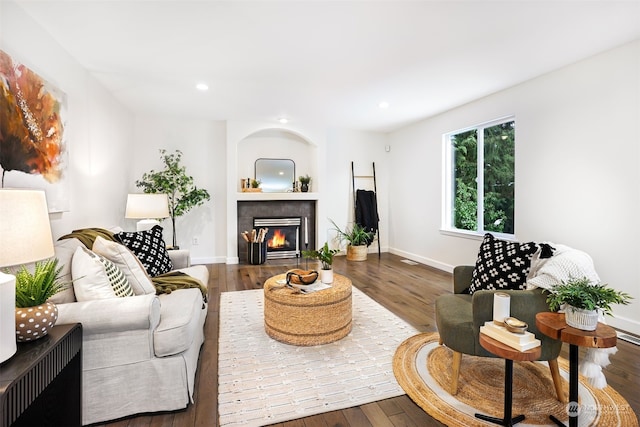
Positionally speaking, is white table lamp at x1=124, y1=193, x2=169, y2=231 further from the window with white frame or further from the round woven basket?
the window with white frame

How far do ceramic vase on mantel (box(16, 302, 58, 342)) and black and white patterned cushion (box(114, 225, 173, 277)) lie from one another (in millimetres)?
1301

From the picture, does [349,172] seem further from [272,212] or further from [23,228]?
[23,228]

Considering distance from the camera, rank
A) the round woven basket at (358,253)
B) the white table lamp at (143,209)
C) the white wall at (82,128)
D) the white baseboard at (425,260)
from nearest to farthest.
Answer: the white wall at (82,128) → the white table lamp at (143,209) → the white baseboard at (425,260) → the round woven basket at (358,253)

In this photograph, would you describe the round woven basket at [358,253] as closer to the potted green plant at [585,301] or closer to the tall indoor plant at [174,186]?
the tall indoor plant at [174,186]

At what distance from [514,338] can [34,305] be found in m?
2.19

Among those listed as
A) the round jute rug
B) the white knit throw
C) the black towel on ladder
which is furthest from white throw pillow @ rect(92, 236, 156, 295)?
the black towel on ladder

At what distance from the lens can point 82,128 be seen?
3.11 m

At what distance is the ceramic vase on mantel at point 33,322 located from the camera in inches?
51.9

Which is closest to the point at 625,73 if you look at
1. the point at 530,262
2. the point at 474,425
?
the point at 530,262

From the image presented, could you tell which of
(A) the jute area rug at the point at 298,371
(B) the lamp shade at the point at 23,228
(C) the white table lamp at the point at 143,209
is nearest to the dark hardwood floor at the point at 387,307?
(A) the jute area rug at the point at 298,371

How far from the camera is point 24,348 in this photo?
1.30m

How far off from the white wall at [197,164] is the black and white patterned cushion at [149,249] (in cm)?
254

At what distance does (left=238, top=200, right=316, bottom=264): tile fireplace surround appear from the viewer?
18.3 feet

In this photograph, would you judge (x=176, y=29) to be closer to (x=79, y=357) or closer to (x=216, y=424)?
(x=79, y=357)
